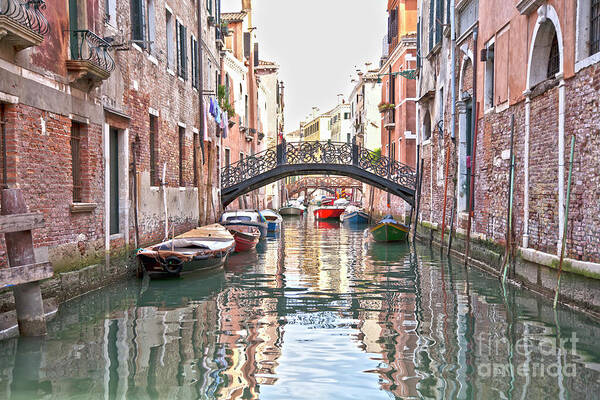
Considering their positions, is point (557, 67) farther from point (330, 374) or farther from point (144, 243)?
point (144, 243)

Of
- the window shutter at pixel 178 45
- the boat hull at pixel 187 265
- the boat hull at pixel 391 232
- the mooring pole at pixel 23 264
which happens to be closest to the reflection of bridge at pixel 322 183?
the boat hull at pixel 391 232

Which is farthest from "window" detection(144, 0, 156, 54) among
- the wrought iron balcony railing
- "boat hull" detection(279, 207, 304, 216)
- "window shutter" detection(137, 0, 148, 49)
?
"boat hull" detection(279, 207, 304, 216)

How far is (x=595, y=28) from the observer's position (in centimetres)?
777

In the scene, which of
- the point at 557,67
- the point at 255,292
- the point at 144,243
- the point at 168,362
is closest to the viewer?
the point at 168,362

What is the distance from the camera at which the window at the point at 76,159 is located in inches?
362

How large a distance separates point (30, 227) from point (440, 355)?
13.2ft

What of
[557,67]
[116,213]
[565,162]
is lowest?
[116,213]

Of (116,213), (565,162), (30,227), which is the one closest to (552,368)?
(565,162)

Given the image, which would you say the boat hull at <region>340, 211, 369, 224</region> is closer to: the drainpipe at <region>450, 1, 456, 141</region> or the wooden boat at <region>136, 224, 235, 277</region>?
the drainpipe at <region>450, 1, 456, 141</region>

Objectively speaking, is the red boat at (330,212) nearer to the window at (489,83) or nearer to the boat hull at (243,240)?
the boat hull at (243,240)

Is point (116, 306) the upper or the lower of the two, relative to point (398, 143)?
lower

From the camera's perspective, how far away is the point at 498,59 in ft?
39.2

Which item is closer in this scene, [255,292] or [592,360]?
[592,360]

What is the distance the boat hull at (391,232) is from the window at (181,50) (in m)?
7.55
